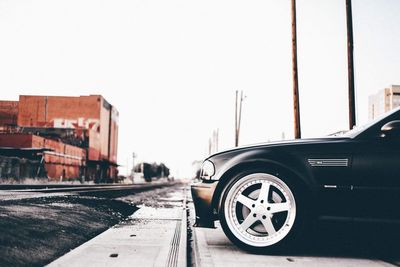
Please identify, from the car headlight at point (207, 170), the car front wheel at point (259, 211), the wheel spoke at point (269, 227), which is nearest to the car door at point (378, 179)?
the car front wheel at point (259, 211)

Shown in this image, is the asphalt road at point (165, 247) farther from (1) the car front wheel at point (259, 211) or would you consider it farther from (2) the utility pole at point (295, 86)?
(2) the utility pole at point (295, 86)

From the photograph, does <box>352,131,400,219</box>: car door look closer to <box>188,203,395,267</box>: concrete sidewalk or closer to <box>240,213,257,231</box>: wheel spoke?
<box>188,203,395,267</box>: concrete sidewalk

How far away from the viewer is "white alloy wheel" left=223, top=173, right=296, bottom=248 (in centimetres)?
429

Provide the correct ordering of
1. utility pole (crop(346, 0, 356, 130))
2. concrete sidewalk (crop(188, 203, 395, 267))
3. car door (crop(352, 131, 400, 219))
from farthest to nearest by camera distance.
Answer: utility pole (crop(346, 0, 356, 130)) < car door (crop(352, 131, 400, 219)) < concrete sidewalk (crop(188, 203, 395, 267))

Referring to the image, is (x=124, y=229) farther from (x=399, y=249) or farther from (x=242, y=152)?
(x=399, y=249)

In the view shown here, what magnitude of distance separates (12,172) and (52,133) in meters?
40.6

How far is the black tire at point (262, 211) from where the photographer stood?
4.26 m

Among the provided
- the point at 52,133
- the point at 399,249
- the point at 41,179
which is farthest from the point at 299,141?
the point at 52,133

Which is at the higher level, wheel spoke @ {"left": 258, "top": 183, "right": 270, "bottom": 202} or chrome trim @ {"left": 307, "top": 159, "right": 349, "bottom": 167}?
chrome trim @ {"left": 307, "top": 159, "right": 349, "bottom": 167}

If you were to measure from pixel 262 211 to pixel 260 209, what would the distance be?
0.09 ft

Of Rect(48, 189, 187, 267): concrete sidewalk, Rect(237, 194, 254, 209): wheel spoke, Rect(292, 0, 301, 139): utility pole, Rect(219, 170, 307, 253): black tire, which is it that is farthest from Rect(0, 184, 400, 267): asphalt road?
Rect(292, 0, 301, 139): utility pole

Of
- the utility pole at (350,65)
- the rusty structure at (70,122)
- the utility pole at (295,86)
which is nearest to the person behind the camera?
the utility pole at (350,65)

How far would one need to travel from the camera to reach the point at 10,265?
11.2 feet

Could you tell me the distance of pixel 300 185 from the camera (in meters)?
4.34
